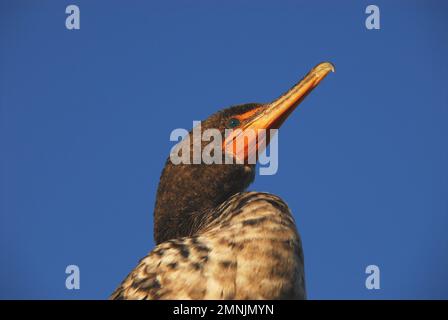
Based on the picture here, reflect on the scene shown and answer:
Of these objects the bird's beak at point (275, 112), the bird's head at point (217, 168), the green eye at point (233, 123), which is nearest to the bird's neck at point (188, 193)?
the bird's head at point (217, 168)

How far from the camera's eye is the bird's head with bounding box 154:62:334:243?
15.9 ft

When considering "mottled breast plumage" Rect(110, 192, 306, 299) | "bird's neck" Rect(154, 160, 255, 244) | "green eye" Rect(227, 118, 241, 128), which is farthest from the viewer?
"green eye" Rect(227, 118, 241, 128)

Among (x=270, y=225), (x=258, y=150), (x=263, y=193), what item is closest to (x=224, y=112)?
(x=258, y=150)

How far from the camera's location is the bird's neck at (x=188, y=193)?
4.84 meters

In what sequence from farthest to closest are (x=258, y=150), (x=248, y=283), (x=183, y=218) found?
Answer: (x=258, y=150) → (x=183, y=218) → (x=248, y=283)

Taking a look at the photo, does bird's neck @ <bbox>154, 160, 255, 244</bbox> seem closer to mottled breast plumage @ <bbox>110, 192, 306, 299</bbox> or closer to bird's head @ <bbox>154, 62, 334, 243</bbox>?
bird's head @ <bbox>154, 62, 334, 243</bbox>

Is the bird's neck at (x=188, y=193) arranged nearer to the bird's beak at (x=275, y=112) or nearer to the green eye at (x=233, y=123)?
the bird's beak at (x=275, y=112)

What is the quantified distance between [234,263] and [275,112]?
2.03 metres

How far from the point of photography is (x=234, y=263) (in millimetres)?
3430

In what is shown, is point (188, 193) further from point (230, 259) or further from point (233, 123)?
point (230, 259)

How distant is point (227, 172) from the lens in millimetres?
4945

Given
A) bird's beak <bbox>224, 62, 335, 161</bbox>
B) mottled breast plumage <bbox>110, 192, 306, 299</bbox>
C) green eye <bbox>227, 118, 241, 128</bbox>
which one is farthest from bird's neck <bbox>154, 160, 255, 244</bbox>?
mottled breast plumage <bbox>110, 192, 306, 299</bbox>
